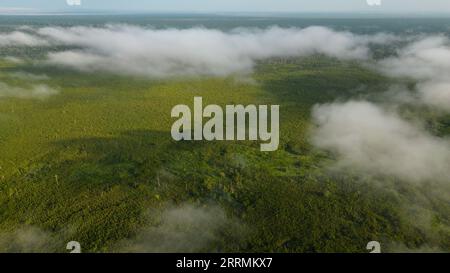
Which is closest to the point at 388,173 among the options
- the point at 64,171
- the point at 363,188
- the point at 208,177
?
the point at 363,188

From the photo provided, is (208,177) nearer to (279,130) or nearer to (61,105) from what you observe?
(279,130)

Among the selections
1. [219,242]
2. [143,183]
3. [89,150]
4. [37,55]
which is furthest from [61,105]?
[37,55]

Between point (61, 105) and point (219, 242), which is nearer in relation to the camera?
point (219, 242)

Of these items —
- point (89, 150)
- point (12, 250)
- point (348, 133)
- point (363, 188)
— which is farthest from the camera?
point (348, 133)
